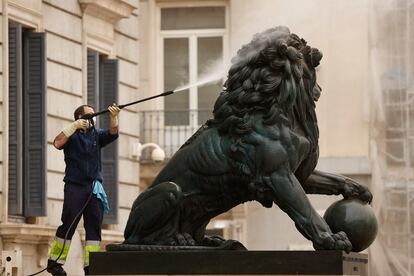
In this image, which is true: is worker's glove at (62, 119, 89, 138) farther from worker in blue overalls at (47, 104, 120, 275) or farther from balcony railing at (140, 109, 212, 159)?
balcony railing at (140, 109, 212, 159)

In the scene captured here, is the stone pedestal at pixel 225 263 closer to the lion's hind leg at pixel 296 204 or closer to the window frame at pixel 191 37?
the lion's hind leg at pixel 296 204

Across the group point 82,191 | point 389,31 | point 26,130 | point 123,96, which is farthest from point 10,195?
point 389,31

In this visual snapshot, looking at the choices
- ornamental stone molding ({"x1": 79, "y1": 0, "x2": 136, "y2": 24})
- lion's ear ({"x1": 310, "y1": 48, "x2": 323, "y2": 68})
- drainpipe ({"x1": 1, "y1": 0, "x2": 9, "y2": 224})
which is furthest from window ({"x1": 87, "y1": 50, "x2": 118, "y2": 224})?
lion's ear ({"x1": 310, "y1": 48, "x2": 323, "y2": 68})

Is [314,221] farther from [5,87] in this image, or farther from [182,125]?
[182,125]

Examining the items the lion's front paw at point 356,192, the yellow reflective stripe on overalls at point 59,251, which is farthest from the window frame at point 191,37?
the lion's front paw at point 356,192

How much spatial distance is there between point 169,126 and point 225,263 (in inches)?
1016

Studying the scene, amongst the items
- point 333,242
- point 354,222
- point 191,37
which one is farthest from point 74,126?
point 191,37

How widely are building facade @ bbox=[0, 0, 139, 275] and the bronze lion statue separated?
29.5 ft

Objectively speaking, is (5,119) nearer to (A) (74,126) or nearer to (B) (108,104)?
(B) (108,104)

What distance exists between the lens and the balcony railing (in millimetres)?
40125

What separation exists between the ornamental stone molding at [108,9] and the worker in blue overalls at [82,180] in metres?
11.3

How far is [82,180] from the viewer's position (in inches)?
728

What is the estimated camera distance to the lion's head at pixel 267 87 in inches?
596

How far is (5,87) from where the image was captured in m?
26.0
